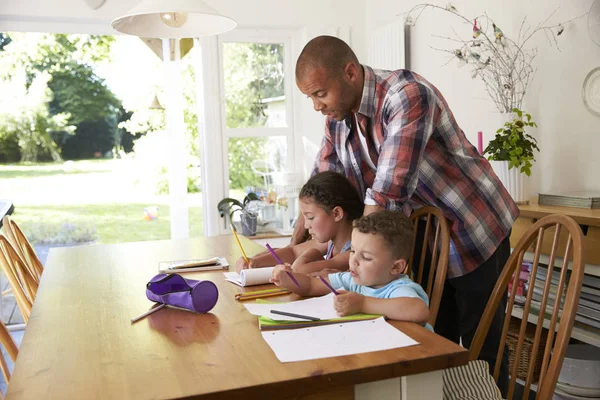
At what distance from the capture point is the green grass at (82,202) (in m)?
5.78

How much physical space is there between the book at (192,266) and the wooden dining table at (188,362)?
38 centimetres

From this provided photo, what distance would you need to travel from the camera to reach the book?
1.96m

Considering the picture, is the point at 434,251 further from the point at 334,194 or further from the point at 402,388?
the point at 402,388

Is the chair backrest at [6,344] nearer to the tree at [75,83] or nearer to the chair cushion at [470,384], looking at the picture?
the chair cushion at [470,384]

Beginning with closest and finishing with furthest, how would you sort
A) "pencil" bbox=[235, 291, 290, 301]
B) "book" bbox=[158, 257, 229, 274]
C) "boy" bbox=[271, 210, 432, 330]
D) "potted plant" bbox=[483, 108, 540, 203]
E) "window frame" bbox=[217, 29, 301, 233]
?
"boy" bbox=[271, 210, 432, 330]
"pencil" bbox=[235, 291, 290, 301]
"book" bbox=[158, 257, 229, 274]
"potted plant" bbox=[483, 108, 540, 203]
"window frame" bbox=[217, 29, 301, 233]

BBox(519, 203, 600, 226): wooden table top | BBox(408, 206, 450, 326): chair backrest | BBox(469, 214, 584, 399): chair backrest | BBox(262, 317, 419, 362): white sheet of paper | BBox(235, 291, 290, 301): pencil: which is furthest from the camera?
BBox(519, 203, 600, 226): wooden table top

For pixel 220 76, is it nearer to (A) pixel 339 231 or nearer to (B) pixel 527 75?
(B) pixel 527 75

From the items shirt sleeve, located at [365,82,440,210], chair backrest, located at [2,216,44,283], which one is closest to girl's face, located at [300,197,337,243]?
shirt sleeve, located at [365,82,440,210]

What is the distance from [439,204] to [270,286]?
56cm

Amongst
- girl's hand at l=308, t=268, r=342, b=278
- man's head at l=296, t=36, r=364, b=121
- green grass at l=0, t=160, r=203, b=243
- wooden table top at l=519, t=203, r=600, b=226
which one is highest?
man's head at l=296, t=36, r=364, b=121

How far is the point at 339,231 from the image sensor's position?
191cm

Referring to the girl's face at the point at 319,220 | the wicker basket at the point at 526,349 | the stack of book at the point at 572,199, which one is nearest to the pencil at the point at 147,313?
the girl's face at the point at 319,220

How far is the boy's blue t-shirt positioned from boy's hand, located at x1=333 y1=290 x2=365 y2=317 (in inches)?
3.7

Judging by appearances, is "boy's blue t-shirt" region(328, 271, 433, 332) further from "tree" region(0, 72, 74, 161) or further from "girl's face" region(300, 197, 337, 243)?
"tree" region(0, 72, 74, 161)
